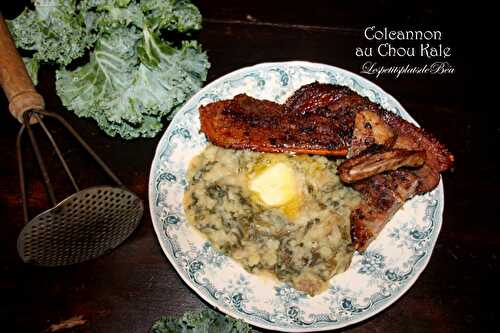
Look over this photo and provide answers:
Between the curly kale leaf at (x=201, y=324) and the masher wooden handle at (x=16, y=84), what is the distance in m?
1.42

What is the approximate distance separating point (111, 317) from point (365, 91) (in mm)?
2353

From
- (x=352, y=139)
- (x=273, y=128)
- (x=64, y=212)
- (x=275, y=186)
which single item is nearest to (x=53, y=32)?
(x=64, y=212)

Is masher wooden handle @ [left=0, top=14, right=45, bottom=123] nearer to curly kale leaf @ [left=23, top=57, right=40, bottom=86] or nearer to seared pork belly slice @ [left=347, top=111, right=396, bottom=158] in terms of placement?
curly kale leaf @ [left=23, top=57, right=40, bottom=86]

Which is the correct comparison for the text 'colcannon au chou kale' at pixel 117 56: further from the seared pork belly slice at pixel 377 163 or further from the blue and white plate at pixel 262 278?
the seared pork belly slice at pixel 377 163

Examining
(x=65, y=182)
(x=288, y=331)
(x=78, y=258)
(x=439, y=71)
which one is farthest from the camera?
(x=439, y=71)

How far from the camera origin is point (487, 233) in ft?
11.4

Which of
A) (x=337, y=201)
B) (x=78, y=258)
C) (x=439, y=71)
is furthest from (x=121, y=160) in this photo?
(x=439, y=71)

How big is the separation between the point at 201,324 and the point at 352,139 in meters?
1.54

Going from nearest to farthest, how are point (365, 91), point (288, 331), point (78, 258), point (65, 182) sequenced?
point (288, 331) < point (78, 258) < point (65, 182) < point (365, 91)

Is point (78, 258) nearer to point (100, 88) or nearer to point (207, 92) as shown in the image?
point (100, 88)

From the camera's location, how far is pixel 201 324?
2.61 metres

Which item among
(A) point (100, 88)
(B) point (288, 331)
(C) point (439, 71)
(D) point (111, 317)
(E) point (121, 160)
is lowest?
(D) point (111, 317)

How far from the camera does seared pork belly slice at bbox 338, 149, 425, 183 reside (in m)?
3.03

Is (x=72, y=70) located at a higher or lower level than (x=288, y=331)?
higher
